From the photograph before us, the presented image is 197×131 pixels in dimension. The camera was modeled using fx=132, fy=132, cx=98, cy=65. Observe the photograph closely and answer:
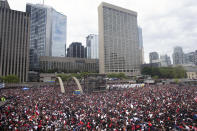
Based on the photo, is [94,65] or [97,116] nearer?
[97,116]

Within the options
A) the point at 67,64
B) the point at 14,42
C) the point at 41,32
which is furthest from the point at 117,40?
the point at 14,42

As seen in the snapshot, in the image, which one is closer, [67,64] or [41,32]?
[67,64]

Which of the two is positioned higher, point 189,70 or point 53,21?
point 53,21

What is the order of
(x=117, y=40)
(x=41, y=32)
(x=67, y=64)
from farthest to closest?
1. (x=41, y=32)
2. (x=117, y=40)
3. (x=67, y=64)

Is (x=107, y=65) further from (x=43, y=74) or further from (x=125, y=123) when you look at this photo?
(x=125, y=123)

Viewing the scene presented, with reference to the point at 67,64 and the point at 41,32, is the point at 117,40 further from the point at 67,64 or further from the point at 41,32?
the point at 41,32

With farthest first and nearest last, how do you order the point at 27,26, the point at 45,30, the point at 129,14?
the point at 129,14 → the point at 45,30 → the point at 27,26

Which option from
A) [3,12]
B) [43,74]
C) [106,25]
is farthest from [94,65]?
[3,12]
